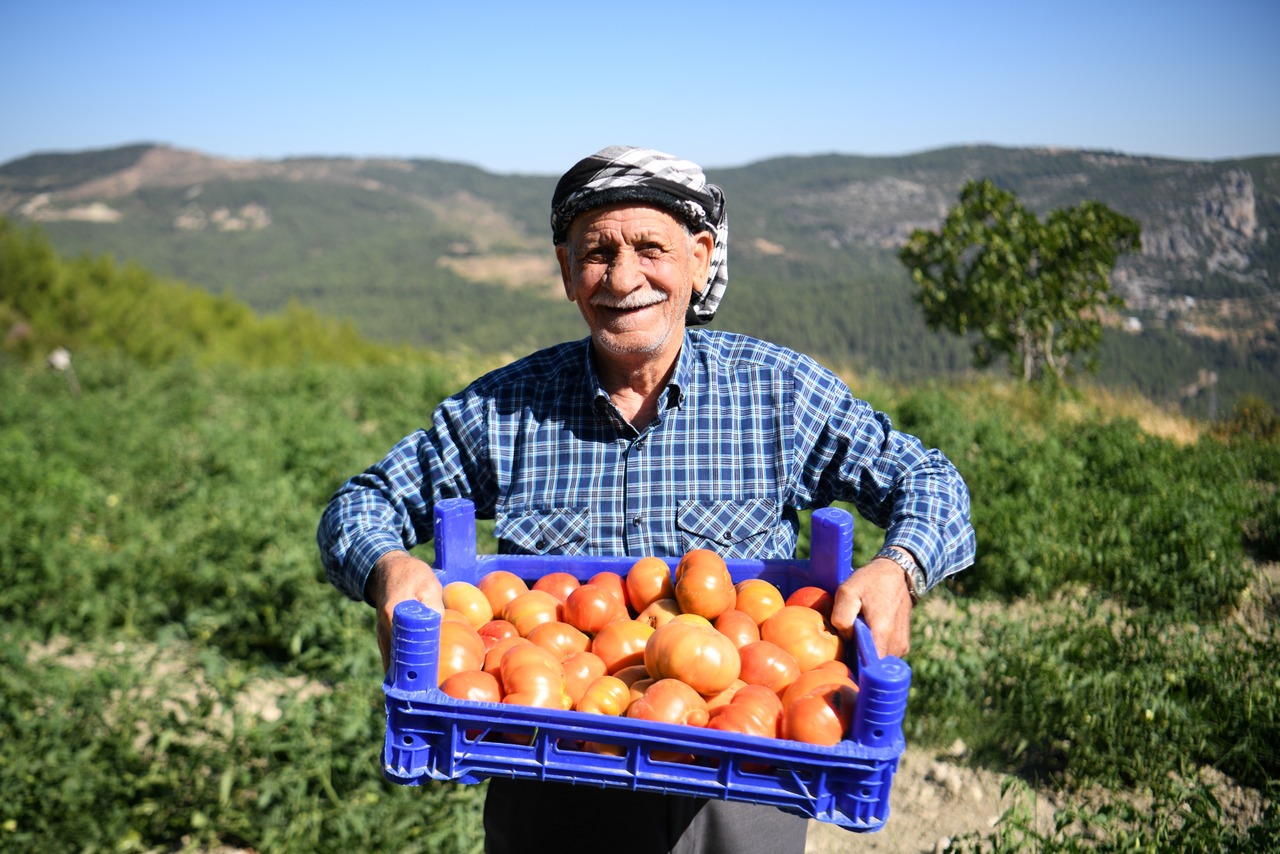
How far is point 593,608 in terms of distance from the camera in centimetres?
180

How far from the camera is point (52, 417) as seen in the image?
924cm

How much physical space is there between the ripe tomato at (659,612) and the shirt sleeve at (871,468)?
478mm

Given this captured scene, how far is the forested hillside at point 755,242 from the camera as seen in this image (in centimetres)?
1516

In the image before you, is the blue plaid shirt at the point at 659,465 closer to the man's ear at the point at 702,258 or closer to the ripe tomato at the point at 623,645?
the man's ear at the point at 702,258

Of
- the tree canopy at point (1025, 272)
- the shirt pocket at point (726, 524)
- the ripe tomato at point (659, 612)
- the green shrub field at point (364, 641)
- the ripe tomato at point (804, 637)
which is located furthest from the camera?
the tree canopy at point (1025, 272)

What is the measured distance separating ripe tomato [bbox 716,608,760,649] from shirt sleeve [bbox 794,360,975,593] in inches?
14.9

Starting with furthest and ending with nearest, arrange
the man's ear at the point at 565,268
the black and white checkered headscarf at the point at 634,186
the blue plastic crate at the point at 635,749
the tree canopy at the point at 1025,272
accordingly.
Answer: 1. the tree canopy at the point at 1025,272
2. the man's ear at the point at 565,268
3. the black and white checkered headscarf at the point at 634,186
4. the blue plastic crate at the point at 635,749

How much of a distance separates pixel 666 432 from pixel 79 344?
78.5 feet

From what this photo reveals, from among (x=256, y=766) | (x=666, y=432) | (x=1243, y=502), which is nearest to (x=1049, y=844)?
(x=666, y=432)

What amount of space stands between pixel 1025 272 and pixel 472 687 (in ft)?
43.5

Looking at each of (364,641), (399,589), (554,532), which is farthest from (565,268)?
(364,641)

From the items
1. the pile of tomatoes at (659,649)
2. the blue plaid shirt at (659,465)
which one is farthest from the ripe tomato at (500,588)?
the blue plaid shirt at (659,465)

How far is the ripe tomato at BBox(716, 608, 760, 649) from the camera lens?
5.57 feet

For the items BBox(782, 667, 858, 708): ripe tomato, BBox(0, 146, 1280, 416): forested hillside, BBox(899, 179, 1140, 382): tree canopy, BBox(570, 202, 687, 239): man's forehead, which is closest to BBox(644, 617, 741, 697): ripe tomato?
BBox(782, 667, 858, 708): ripe tomato
